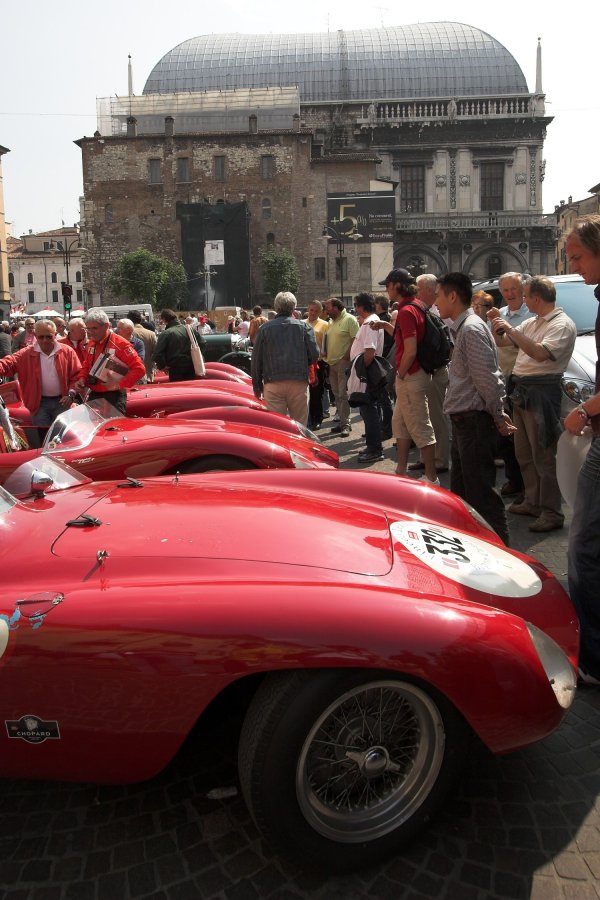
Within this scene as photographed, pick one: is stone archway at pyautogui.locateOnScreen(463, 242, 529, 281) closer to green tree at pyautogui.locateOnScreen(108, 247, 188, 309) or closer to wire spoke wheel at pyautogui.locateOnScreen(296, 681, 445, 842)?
green tree at pyautogui.locateOnScreen(108, 247, 188, 309)

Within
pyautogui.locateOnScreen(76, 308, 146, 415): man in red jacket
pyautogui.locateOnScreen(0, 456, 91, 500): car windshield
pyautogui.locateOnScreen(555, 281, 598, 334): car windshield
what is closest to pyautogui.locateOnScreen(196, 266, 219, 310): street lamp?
pyautogui.locateOnScreen(76, 308, 146, 415): man in red jacket

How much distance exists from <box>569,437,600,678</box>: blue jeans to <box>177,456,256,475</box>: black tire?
8.16 ft

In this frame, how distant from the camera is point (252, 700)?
7.89ft

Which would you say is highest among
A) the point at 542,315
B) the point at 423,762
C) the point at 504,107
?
the point at 504,107

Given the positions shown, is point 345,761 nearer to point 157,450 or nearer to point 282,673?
point 282,673

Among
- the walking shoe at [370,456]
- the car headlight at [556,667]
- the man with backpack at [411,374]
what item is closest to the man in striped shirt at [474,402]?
the man with backpack at [411,374]

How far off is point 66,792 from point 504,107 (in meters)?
81.7

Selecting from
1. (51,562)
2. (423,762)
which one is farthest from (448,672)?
(51,562)

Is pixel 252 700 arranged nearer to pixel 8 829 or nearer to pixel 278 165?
pixel 8 829

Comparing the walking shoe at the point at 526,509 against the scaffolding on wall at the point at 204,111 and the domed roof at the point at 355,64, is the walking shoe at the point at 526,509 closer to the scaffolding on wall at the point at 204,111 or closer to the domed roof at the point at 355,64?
the scaffolding on wall at the point at 204,111

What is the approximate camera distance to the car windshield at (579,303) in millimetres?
7633

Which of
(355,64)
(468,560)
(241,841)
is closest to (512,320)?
(468,560)

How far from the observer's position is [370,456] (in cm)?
899

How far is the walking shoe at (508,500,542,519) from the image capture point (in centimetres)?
636
